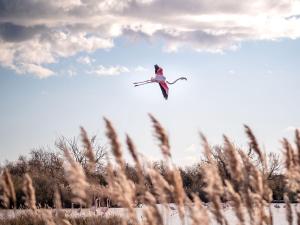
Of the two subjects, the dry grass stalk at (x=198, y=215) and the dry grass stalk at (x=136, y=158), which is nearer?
the dry grass stalk at (x=198, y=215)

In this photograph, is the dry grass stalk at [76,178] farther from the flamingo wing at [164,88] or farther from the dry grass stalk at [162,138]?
the flamingo wing at [164,88]

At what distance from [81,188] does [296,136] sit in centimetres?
143

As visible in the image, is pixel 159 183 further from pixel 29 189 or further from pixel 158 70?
pixel 158 70

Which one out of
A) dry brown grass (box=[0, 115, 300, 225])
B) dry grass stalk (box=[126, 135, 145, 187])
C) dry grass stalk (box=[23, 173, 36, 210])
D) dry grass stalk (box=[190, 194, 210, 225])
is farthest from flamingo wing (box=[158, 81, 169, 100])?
dry grass stalk (box=[190, 194, 210, 225])

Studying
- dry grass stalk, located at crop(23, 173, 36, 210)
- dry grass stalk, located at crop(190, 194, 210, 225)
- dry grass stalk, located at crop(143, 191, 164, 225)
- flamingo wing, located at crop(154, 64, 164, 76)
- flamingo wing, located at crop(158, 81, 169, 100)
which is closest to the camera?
dry grass stalk, located at crop(190, 194, 210, 225)

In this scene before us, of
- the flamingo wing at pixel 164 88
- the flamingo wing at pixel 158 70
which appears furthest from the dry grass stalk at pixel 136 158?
the flamingo wing at pixel 158 70

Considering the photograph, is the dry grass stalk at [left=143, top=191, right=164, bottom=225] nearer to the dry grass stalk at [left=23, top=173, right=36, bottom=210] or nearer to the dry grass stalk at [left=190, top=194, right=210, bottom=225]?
the dry grass stalk at [left=190, top=194, right=210, bottom=225]

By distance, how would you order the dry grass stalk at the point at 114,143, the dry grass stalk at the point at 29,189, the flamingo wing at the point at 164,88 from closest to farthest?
the dry grass stalk at the point at 114,143 → the dry grass stalk at the point at 29,189 → the flamingo wing at the point at 164,88

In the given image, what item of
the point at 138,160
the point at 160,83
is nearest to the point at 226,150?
the point at 138,160

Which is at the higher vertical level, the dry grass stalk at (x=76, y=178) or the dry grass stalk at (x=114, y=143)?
the dry grass stalk at (x=114, y=143)

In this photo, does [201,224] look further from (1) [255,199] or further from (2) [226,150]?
(1) [255,199]

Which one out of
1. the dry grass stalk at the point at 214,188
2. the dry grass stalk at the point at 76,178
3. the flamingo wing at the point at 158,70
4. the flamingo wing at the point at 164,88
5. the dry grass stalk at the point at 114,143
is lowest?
the dry grass stalk at the point at 214,188

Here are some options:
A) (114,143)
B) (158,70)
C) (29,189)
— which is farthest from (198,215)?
(158,70)

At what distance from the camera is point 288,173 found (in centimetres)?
329
